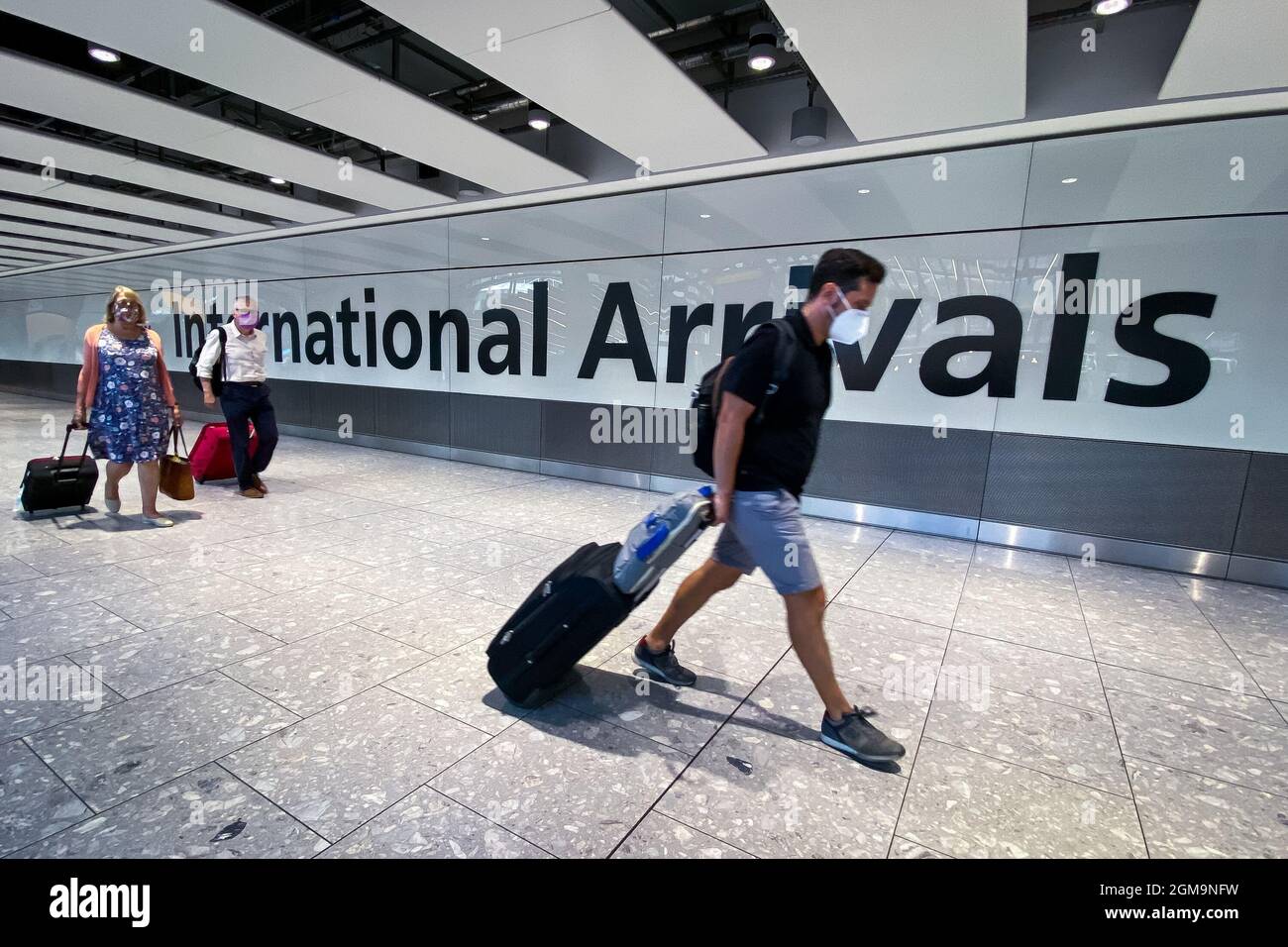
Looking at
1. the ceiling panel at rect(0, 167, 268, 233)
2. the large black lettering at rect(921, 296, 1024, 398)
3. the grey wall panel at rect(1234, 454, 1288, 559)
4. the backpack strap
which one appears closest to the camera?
the backpack strap

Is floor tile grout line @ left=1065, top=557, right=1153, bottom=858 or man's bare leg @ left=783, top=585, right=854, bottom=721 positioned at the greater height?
man's bare leg @ left=783, top=585, right=854, bottom=721

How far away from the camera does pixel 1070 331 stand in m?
4.85

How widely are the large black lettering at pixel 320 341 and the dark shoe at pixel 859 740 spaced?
987cm

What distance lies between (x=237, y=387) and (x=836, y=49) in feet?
18.5

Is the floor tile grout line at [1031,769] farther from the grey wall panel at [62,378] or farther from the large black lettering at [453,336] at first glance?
the grey wall panel at [62,378]

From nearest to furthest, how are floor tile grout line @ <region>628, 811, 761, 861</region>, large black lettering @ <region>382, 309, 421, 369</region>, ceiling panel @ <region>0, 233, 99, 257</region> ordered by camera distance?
1. floor tile grout line @ <region>628, 811, 761, 861</region>
2. large black lettering @ <region>382, 309, 421, 369</region>
3. ceiling panel @ <region>0, 233, 99, 257</region>

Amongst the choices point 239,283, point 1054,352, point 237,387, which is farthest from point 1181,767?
point 239,283

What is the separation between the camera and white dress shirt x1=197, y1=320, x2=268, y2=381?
5.45 m

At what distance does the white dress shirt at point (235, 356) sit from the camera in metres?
5.45

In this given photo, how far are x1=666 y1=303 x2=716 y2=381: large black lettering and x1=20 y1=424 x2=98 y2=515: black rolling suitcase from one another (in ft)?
16.7

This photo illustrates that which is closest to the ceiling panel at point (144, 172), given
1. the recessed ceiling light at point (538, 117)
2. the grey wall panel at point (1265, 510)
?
the recessed ceiling light at point (538, 117)

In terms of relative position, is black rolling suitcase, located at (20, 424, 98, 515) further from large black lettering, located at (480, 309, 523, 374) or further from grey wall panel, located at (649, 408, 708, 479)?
grey wall panel, located at (649, 408, 708, 479)

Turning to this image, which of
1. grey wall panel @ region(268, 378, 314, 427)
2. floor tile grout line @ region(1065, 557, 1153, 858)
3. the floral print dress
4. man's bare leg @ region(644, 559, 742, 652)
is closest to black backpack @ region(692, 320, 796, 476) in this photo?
man's bare leg @ region(644, 559, 742, 652)
